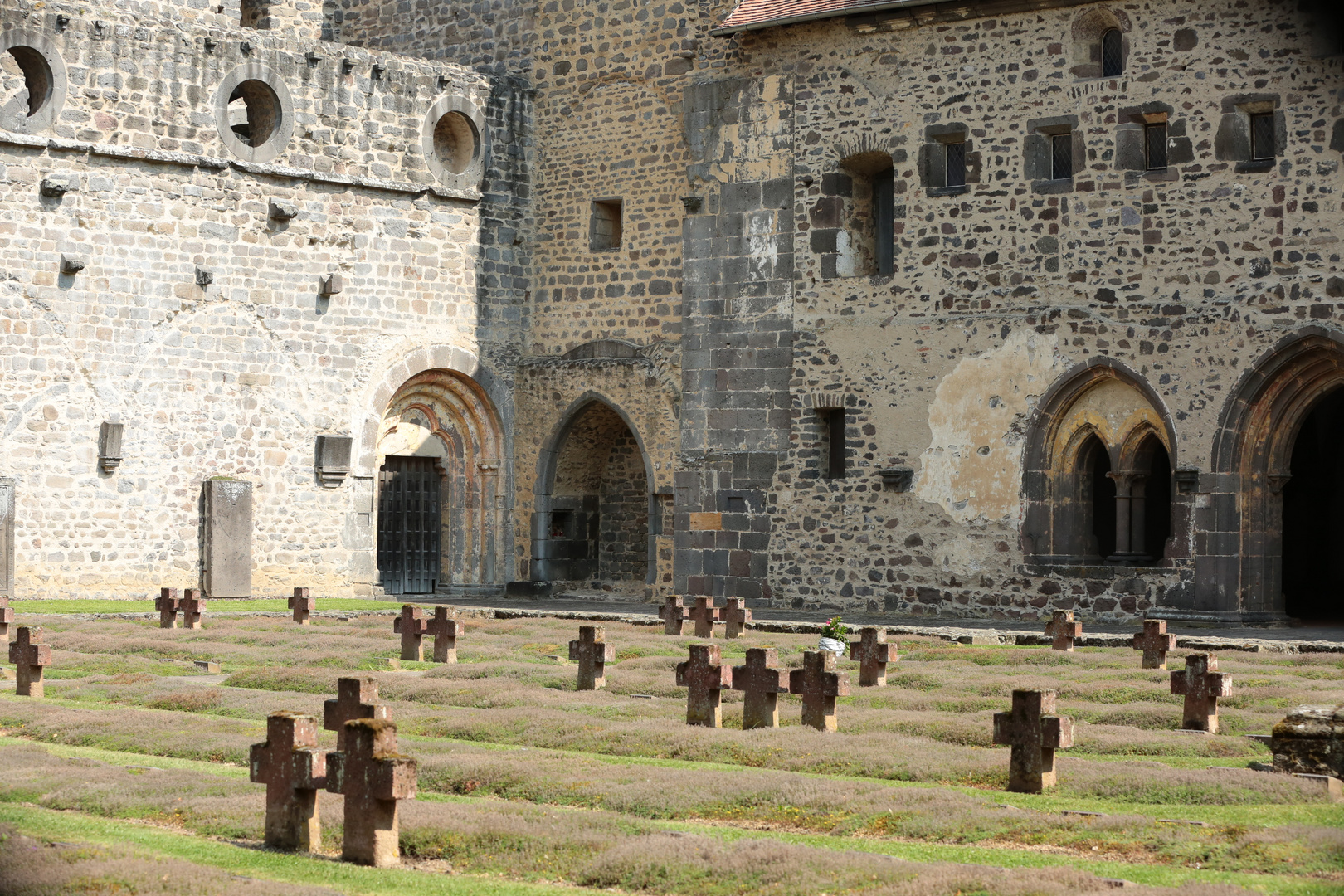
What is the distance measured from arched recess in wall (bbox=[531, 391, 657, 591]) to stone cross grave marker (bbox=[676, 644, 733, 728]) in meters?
13.2

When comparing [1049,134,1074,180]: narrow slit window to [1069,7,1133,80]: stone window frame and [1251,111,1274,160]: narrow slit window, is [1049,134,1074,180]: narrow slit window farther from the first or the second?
[1251,111,1274,160]: narrow slit window

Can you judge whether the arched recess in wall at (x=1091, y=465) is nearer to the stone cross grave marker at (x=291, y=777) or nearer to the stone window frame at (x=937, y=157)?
the stone window frame at (x=937, y=157)

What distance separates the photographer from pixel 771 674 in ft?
42.2

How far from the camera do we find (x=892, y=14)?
23.0m

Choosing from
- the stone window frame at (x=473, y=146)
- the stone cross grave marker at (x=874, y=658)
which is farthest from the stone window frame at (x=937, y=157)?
the stone cross grave marker at (x=874, y=658)

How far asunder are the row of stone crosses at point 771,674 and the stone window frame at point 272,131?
733cm

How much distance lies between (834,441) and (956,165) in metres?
3.94

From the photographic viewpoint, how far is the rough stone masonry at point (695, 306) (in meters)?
20.8

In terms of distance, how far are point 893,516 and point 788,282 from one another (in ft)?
11.4

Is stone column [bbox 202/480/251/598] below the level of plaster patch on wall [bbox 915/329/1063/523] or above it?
below

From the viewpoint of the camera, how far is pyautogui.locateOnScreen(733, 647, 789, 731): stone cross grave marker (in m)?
12.9

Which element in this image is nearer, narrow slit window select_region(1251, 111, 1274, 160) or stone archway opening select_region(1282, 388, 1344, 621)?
narrow slit window select_region(1251, 111, 1274, 160)

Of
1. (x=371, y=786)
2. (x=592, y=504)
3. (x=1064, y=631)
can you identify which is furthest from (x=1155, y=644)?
(x=592, y=504)

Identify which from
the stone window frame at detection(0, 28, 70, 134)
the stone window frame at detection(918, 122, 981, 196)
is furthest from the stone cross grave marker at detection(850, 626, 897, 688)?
the stone window frame at detection(0, 28, 70, 134)
